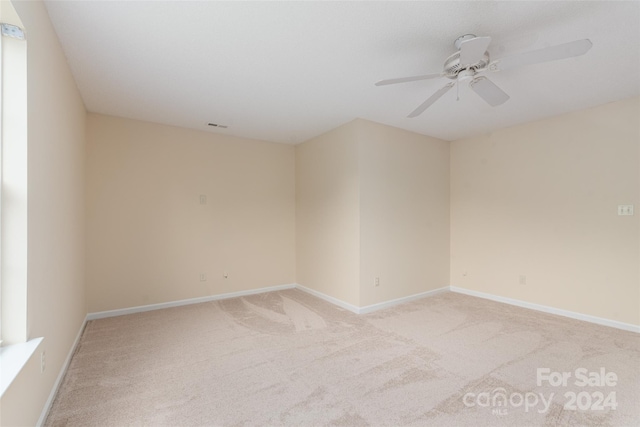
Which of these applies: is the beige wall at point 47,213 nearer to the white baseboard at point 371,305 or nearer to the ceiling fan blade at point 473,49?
the ceiling fan blade at point 473,49

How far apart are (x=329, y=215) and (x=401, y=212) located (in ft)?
3.36

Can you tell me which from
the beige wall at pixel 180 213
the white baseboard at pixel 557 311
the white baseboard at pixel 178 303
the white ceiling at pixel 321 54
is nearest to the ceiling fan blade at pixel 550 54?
the white ceiling at pixel 321 54

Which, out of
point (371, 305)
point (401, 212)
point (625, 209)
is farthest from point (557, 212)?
point (371, 305)

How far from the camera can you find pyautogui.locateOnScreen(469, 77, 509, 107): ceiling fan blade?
6.81 feet

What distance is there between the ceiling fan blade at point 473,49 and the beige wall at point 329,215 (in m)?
1.96

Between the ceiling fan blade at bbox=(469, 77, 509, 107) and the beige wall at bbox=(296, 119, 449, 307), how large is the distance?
1.64 meters

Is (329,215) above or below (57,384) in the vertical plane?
above

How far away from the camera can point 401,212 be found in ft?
13.7

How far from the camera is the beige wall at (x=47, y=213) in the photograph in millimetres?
1542

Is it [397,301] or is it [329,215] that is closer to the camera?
[397,301]

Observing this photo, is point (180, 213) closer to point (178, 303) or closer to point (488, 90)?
point (178, 303)

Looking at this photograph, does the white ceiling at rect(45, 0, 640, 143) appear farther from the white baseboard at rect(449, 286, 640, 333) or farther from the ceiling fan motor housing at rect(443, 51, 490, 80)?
the white baseboard at rect(449, 286, 640, 333)

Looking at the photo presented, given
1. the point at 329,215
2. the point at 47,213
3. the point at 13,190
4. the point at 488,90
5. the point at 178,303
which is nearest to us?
the point at 13,190

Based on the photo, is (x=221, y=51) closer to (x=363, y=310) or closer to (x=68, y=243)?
(x=68, y=243)
